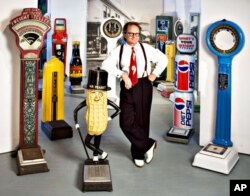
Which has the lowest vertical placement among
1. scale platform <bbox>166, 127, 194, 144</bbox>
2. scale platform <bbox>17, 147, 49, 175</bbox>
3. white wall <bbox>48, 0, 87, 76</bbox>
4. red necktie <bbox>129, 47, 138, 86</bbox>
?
scale platform <bbox>17, 147, 49, 175</bbox>

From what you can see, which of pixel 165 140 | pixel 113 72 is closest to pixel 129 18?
pixel 165 140

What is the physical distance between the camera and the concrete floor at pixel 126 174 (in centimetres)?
312

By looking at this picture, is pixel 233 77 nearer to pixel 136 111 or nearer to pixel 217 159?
pixel 217 159

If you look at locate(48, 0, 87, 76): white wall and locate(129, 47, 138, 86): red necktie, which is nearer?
locate(129, 47, 138, 86): red necktie

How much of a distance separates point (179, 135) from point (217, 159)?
959 millimetres

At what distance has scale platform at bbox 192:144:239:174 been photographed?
138 inches

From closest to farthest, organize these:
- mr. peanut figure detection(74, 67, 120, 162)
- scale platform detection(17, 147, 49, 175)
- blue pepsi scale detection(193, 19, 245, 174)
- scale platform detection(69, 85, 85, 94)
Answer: mr. peanut figure detection(74, 67, 120, 162) → scale platform detection(17, 147, 49, 175) → blue pepsi scale detection(193, 19, 245, 174) → scale platform detection(69, 85, 85, 94)

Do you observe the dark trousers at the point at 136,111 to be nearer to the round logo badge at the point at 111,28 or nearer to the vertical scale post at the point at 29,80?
the vertical scale post at the point at 29,80

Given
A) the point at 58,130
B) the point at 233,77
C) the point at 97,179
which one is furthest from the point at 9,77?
the point at 233,77

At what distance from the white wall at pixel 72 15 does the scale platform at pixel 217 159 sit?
6.32 meters

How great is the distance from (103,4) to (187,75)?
5527mm

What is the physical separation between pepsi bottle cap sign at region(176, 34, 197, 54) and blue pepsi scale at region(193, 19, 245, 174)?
0.76 metres

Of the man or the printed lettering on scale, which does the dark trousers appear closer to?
the man

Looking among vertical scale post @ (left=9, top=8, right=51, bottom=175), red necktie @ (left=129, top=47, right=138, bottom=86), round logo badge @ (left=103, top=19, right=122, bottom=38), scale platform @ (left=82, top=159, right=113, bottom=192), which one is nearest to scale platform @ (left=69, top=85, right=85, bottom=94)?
round logo badge @ (left=103, top=19, right=122, bottom=38)
